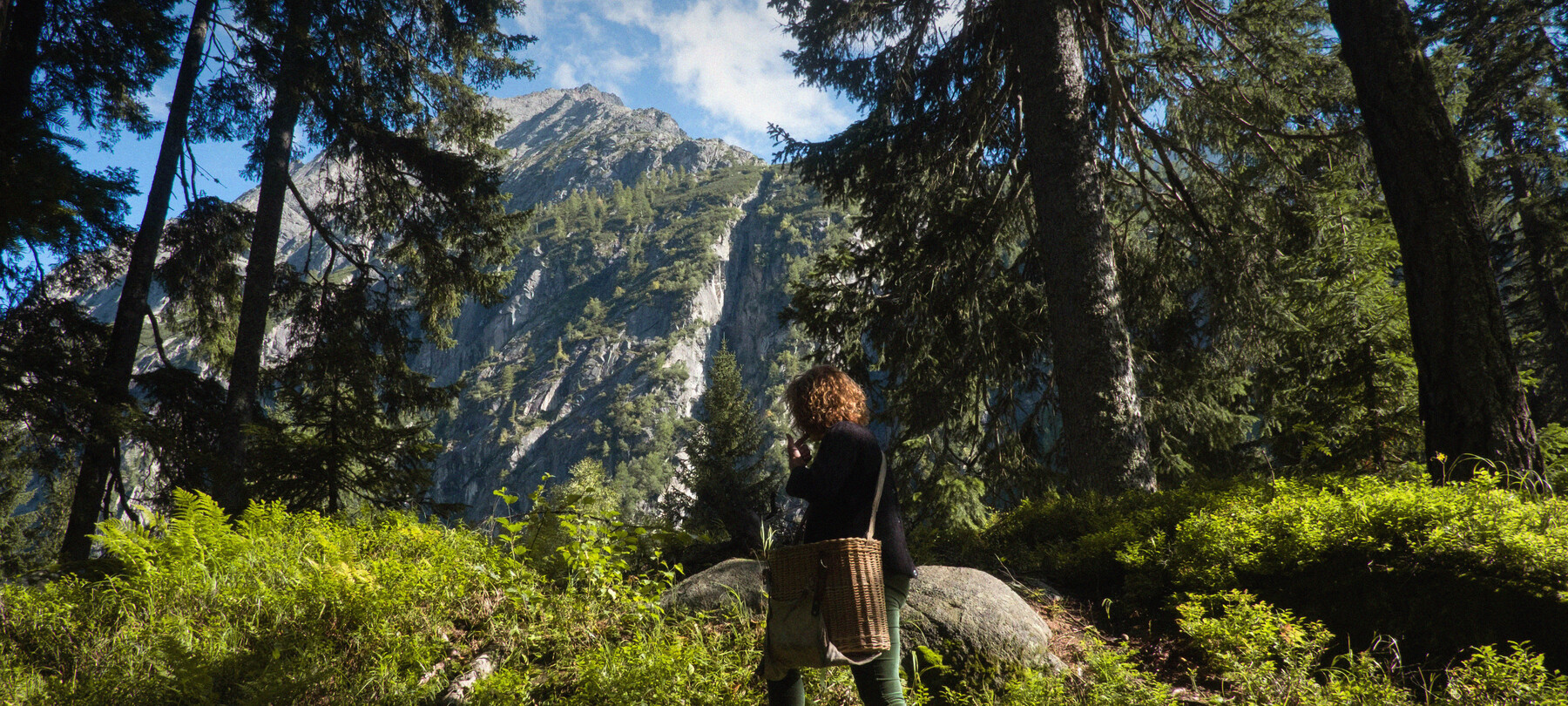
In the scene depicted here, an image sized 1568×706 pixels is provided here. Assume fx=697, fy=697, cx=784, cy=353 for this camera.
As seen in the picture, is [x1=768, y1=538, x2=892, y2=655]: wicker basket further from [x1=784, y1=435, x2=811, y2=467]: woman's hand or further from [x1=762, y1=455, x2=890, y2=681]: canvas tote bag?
[x1=784, y1=435, x2=811, y2=467]: woman's hand

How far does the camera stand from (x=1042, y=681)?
2992mm

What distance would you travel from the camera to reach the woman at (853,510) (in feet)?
8.15

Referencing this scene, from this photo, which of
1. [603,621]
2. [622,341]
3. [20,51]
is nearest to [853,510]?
[603,621]

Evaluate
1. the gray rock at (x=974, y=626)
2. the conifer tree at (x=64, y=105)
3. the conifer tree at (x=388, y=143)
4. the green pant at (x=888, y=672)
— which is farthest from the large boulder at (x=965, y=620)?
the conifer tree at (x=388, y=143)

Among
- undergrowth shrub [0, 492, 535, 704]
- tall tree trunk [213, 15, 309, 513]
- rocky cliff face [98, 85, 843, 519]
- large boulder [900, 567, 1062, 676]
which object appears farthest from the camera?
rocky cliff face [98, 85, 843, 519]

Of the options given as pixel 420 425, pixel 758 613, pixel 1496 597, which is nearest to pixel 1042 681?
pixel 758 613

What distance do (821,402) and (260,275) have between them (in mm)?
8602

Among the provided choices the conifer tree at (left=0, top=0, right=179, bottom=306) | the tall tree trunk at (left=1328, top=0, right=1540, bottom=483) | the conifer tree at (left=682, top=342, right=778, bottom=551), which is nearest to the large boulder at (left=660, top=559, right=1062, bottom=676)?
the tall tree trunk at (left=1328, top=0, right=1540, bottom=483)

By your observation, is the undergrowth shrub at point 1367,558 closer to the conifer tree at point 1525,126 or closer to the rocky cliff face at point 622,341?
the conifer tree at point 1525,126

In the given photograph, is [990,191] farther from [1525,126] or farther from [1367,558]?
[1525,126]

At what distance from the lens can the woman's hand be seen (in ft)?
8.41

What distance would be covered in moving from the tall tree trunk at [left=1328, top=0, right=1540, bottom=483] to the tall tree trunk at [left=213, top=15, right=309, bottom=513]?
9.58 meters

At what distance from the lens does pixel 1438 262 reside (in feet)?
13.2

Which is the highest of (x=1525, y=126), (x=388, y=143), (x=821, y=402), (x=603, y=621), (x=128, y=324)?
(x=1525, y=126)
